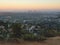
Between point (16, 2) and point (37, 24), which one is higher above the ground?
point (16, 2)

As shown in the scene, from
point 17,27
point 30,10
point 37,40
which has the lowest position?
point 37,40

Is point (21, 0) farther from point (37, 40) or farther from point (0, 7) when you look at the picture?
point (37, 40)

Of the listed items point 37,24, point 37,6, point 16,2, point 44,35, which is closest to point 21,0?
point 16,2

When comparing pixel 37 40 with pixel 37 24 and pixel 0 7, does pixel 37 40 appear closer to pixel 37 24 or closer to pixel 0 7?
pixel 37 24

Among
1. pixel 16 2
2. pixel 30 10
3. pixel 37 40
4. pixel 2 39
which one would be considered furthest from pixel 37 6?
pixel 2 39

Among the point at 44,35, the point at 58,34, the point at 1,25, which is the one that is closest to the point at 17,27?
the point at 1,25

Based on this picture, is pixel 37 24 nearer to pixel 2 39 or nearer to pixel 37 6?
pixel 37 6

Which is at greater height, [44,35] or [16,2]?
[16,2]
